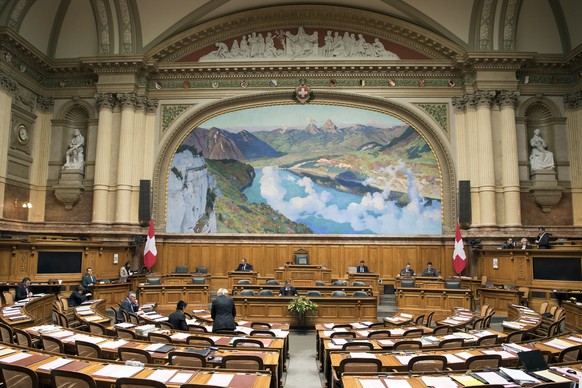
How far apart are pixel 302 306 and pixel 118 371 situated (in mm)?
7667

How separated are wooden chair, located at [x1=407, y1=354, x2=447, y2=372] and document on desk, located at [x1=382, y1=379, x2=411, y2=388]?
0.78 meters

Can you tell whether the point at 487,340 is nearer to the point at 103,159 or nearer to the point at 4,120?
the point at 103,159

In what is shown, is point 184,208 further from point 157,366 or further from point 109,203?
point 157,366

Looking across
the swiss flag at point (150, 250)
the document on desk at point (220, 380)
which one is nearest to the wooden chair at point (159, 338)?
the document on desk at point (220, 380)

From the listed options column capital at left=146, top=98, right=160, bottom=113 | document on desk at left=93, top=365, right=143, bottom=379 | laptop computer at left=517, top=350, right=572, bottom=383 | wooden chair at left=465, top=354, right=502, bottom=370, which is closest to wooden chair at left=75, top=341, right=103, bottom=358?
document on desk at left=93, top=365, right=143, bottom=379

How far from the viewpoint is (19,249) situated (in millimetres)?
15742

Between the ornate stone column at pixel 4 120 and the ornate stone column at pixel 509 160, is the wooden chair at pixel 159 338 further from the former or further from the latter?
the ornate stone column at pixel 509 160

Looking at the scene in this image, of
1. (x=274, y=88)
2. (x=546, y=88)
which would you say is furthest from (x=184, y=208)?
(x=546, y=88)

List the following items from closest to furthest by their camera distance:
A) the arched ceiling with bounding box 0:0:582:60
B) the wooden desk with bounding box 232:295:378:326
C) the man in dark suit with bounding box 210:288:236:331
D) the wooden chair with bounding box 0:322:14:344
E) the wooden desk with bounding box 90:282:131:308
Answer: the wooden chair with bounding box 0:322:14:344, the man in dark suit with bounding box 210:288:236:331, the wooden desk with bounding box 232:295:378:326, the wooden desk with bounding box 90:282:131:308, the arched ceiling with bounding box 0:0:582:60

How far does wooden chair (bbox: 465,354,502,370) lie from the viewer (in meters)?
6.01

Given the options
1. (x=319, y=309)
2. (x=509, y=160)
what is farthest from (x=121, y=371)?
(x=509, y=160)

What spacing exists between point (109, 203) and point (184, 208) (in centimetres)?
339

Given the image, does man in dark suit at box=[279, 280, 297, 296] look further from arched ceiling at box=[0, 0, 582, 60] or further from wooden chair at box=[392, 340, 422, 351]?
arched ceiling at box=[0, 0, 582, 60]

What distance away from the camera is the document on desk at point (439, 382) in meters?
5.05
